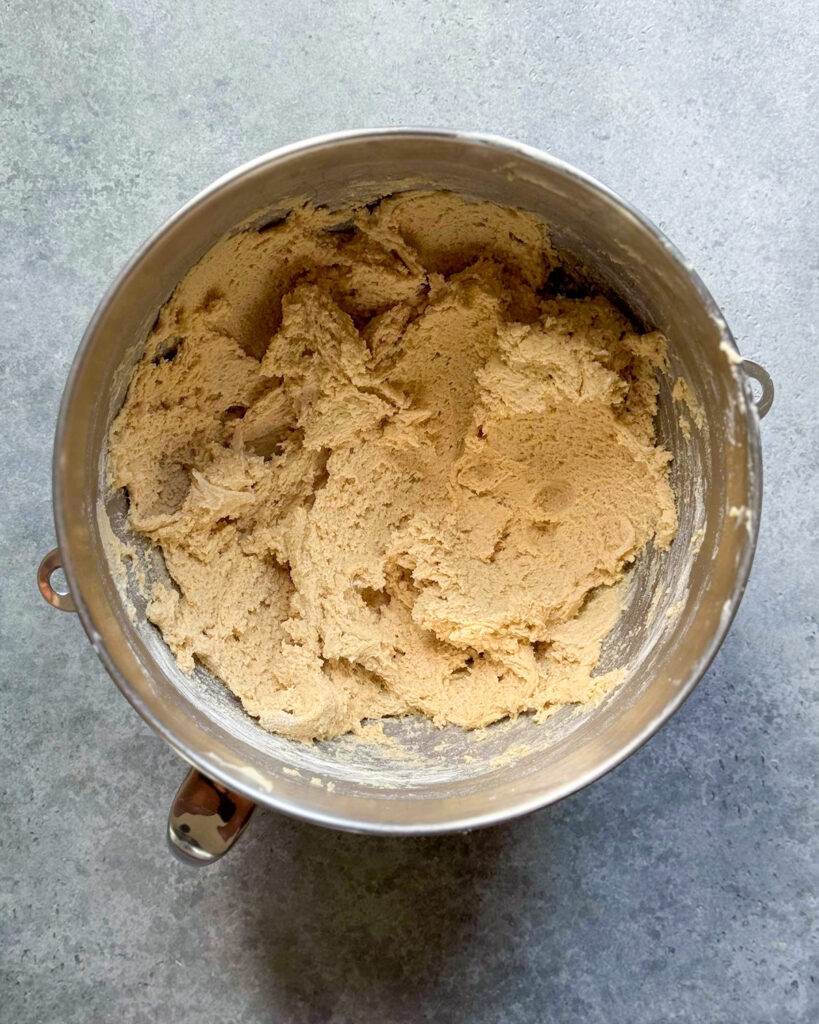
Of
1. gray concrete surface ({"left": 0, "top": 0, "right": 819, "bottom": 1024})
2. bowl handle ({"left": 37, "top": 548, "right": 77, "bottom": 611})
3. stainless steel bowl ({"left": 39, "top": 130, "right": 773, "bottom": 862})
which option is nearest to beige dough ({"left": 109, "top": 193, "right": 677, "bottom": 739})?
stainless steel bowl ({"left": 39, "top": 130, "right": 773, "bottom": 862})

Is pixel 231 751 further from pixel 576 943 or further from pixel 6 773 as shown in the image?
pixel 576 943

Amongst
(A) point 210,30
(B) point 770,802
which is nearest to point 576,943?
(B) point 770,802

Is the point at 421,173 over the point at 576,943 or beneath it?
over

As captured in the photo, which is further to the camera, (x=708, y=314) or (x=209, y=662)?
(x=209, y=662)

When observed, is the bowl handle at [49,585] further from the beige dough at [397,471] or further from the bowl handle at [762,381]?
the bowl handle at [762,381]

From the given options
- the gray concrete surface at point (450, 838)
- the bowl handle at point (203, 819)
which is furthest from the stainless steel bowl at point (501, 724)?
the gray concrete surface at point (450, 838)

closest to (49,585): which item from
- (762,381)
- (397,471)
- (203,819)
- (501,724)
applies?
(203,819)

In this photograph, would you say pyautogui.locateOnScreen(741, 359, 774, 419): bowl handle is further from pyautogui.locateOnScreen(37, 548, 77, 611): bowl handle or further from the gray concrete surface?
pyautogui.locateOnScreen(37, 548, 77, 611): bowl handle
